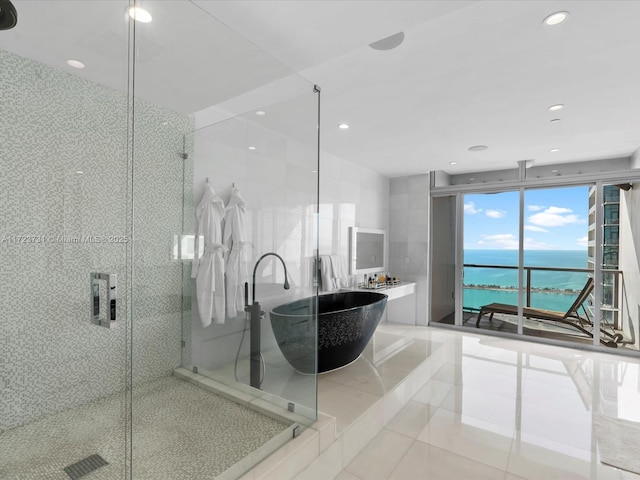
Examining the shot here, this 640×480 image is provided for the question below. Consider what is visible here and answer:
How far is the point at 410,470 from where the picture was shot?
210 centimetres

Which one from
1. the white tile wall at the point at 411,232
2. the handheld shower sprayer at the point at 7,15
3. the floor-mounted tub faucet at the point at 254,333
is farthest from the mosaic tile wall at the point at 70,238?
the white tile wall at the point at 411,232

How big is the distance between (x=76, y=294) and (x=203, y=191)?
681 millimetres

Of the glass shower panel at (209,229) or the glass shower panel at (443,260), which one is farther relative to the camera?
the glass shower panel at (443,260)

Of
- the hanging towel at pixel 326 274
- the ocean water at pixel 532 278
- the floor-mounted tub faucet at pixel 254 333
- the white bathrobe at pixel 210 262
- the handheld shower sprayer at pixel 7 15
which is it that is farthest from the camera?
the ocean water at pixel 532 278

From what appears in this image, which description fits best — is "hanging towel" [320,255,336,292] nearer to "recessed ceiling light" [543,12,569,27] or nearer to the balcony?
the balcony

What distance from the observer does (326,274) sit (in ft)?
14.0

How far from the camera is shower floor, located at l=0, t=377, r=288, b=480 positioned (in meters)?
1.39

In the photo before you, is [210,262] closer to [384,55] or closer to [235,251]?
[235,251]

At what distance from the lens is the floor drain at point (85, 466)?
4.71 feet

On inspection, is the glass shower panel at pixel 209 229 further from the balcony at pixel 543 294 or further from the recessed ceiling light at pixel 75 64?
the balcony at pixel 543 294

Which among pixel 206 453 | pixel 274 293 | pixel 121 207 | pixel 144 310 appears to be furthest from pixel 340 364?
pixel 121 207

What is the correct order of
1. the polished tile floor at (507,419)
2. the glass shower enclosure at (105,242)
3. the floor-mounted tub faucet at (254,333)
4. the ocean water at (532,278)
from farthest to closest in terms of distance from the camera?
the ocean water at (532,278) → the polished tile floor at (507,419) → the floor-mounted tub faucet at (254,333) → the glass shower enclosure at (105,242)

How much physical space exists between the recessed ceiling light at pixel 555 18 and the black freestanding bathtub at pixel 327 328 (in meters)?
2.04

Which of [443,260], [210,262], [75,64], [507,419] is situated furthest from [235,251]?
[443,260]
